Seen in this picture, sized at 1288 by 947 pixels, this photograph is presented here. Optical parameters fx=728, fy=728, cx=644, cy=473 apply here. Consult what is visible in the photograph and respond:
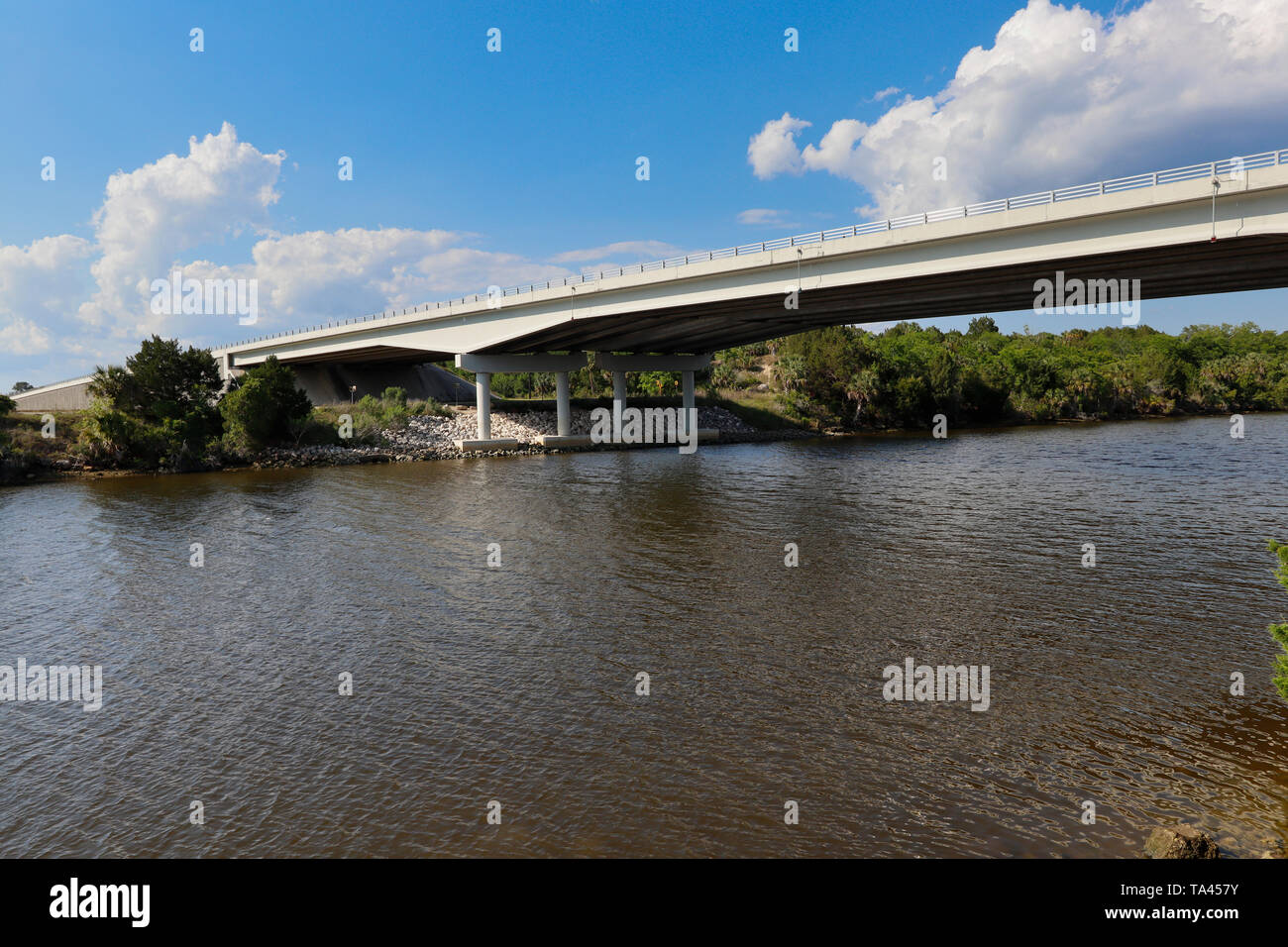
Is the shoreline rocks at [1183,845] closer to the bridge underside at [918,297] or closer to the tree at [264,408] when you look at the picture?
the bridge underside at [918,297]

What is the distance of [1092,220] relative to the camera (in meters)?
31.0

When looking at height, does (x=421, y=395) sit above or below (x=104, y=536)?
above

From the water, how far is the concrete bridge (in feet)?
36.6

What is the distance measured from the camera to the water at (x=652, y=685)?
902cm

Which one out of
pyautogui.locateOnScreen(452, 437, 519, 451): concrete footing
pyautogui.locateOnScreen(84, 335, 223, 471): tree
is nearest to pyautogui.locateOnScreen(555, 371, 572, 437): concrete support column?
pyautogui.locateOnScreen(452, 437, 519, 451): concrete footing

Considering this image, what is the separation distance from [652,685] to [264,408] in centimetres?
5464

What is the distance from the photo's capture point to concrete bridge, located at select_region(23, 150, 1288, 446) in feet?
93.4

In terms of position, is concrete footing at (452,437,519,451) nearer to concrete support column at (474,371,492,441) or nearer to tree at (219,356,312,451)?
concrete support column at (474,371,492,441)

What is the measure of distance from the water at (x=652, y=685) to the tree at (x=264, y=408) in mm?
26917

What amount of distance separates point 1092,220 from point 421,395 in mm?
84897

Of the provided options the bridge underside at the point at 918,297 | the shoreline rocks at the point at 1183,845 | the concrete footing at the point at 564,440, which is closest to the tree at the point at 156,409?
the bridge underside at the point at 918,297

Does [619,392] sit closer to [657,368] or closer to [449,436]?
[657,368]
